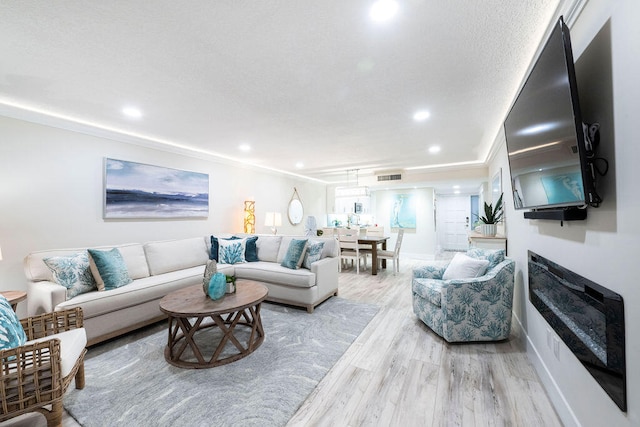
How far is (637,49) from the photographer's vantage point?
95cm

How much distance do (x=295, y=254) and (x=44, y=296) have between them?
252cm

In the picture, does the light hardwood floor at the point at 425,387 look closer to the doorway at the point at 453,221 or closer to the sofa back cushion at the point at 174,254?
the sofa back cushion at the point at 174,254

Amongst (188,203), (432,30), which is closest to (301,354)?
(432,30)

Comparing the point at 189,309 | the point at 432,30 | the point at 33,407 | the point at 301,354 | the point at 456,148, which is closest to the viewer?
the point at 33,407

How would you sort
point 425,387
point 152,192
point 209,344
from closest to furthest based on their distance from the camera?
point 425,387, point 209,344, point 152,192

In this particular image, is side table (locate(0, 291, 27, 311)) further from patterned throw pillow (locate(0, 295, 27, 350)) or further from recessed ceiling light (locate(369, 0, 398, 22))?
recessed ceiling light (locate(369, 0, 398, 22))

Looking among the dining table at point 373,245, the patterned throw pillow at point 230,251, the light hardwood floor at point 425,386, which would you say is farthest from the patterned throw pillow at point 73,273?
the dining table at point 373,245

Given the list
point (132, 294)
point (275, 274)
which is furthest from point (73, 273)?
point (275, 274)

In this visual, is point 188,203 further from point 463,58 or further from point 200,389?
point 463,58

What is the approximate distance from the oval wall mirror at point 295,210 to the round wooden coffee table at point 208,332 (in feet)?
14.6

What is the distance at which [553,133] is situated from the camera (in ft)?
4.41

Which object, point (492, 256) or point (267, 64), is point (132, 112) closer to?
point (267, 64)

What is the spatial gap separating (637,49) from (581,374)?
5.10 ft

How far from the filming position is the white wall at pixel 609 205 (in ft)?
3.19
